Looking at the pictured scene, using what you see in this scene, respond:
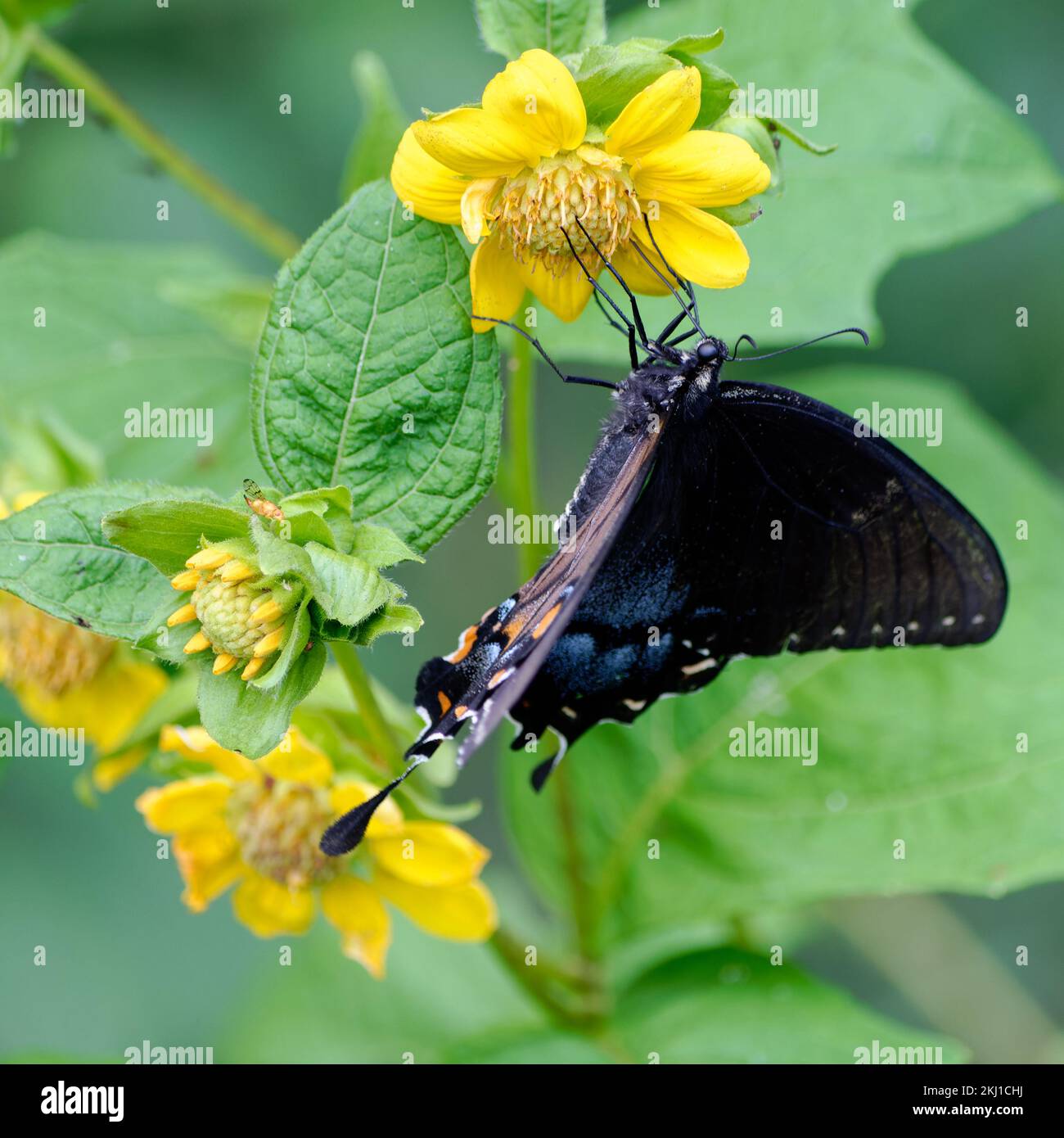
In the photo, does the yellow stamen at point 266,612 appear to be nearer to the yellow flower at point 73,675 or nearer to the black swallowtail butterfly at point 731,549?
the black swallowtail butterfly at point 731,549

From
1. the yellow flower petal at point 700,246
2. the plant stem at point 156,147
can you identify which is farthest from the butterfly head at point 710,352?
the plant stem at point 156,147

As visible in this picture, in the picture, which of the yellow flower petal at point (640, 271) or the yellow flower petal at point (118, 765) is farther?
the yellow flower petal at point (118, 765)

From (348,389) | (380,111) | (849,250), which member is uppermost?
(380,111)

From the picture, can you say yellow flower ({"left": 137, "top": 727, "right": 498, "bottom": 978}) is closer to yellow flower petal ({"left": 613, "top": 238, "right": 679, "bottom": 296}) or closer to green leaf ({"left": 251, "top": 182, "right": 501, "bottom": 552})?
green leaf ({"left": 251, "top": 182, "right": 501, "bottom": 552})

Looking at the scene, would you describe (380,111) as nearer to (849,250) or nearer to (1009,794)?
(849,250)

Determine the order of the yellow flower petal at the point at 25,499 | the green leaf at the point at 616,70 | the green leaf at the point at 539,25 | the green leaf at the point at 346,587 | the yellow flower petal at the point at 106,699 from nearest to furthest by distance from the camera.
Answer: the green leaf at the point at 346,587
the green leaf at the point at 616,70
the green leaf at the point at 539,25
the yellow flower petal at the point at 25,499
the yellow flower petal at the point at 106,699

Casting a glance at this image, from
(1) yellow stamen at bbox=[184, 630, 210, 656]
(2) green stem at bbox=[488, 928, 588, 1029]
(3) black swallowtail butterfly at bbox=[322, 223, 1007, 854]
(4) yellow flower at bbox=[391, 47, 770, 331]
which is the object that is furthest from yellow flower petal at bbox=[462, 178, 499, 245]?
(2) green stem at bbox=[488, 928, 588, 1029]
